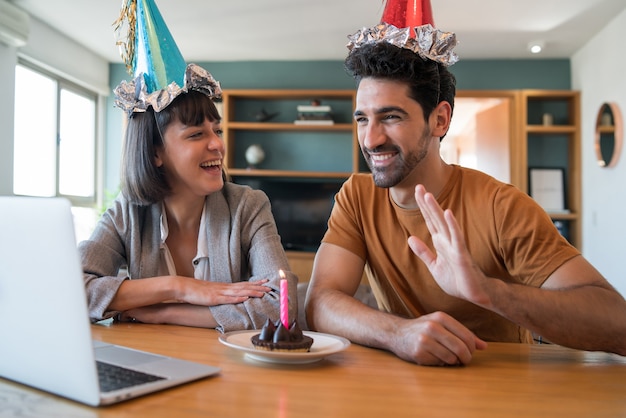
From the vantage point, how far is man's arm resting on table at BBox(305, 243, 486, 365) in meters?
1.05

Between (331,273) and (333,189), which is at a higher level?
(333,189)

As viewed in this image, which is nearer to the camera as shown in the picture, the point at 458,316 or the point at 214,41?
the point at 458,316

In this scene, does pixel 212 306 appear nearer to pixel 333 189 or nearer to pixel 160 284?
pixel 160 284

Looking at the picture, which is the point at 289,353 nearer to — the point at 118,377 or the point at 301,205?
the point at 118,377

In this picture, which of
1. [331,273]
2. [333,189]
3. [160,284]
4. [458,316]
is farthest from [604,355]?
[333,189]

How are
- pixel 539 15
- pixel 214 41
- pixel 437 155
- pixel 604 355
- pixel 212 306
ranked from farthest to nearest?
pixel 214 41 → pixel 539 15 → pixel 437 155 → pixel 212 306 → pixel 604 355

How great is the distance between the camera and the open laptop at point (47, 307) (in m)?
0.73

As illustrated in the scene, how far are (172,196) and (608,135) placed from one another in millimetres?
4051

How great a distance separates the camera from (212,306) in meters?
1.41

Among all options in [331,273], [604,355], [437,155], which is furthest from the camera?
[437,155]

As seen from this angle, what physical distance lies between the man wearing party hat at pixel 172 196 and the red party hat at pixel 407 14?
0.54 m

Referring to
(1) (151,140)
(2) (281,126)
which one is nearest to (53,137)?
(2) (281,126)

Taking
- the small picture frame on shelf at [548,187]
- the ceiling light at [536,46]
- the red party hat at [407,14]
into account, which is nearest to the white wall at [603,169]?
the small picture frame on shelf at [548,187]

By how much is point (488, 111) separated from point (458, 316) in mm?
4874
